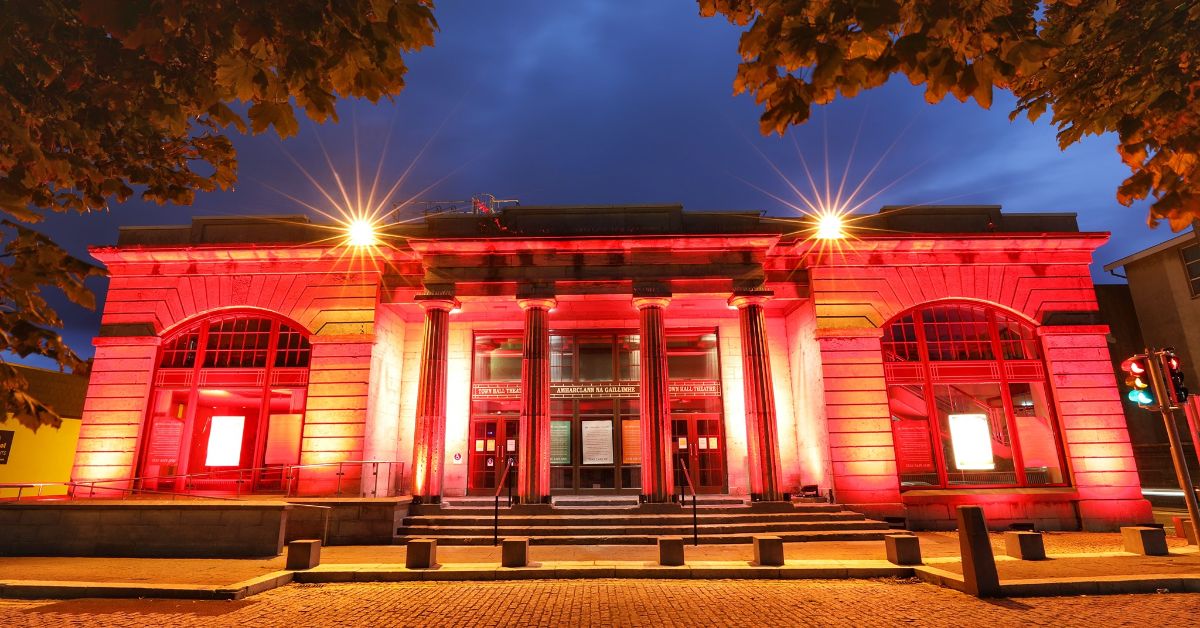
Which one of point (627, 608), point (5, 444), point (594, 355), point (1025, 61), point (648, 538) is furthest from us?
point (5, 444)

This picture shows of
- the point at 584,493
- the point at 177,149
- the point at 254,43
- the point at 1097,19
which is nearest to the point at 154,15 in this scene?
the point at 254,43

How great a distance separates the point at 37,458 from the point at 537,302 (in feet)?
68.5

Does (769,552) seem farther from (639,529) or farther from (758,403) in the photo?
(758,403)

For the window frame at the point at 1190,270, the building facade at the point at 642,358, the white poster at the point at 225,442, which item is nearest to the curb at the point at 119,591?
the building facade at the point at 642,358

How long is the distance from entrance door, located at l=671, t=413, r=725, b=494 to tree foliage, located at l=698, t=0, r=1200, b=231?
45.4 ft

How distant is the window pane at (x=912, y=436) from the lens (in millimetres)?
14680

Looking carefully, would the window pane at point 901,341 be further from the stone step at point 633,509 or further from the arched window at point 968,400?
the stone step at point 633,509

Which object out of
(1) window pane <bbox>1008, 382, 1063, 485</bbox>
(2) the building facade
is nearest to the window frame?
(2) the building facade

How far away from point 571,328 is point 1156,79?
15.3 metres

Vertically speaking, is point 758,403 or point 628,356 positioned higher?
point 628,356

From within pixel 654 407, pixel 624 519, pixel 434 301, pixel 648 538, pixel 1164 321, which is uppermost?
pixel 1164 321

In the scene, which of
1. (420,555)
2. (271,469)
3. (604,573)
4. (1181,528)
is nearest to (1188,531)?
(1181,528)

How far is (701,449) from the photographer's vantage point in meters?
17.1

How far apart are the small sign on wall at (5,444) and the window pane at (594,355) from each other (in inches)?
813
